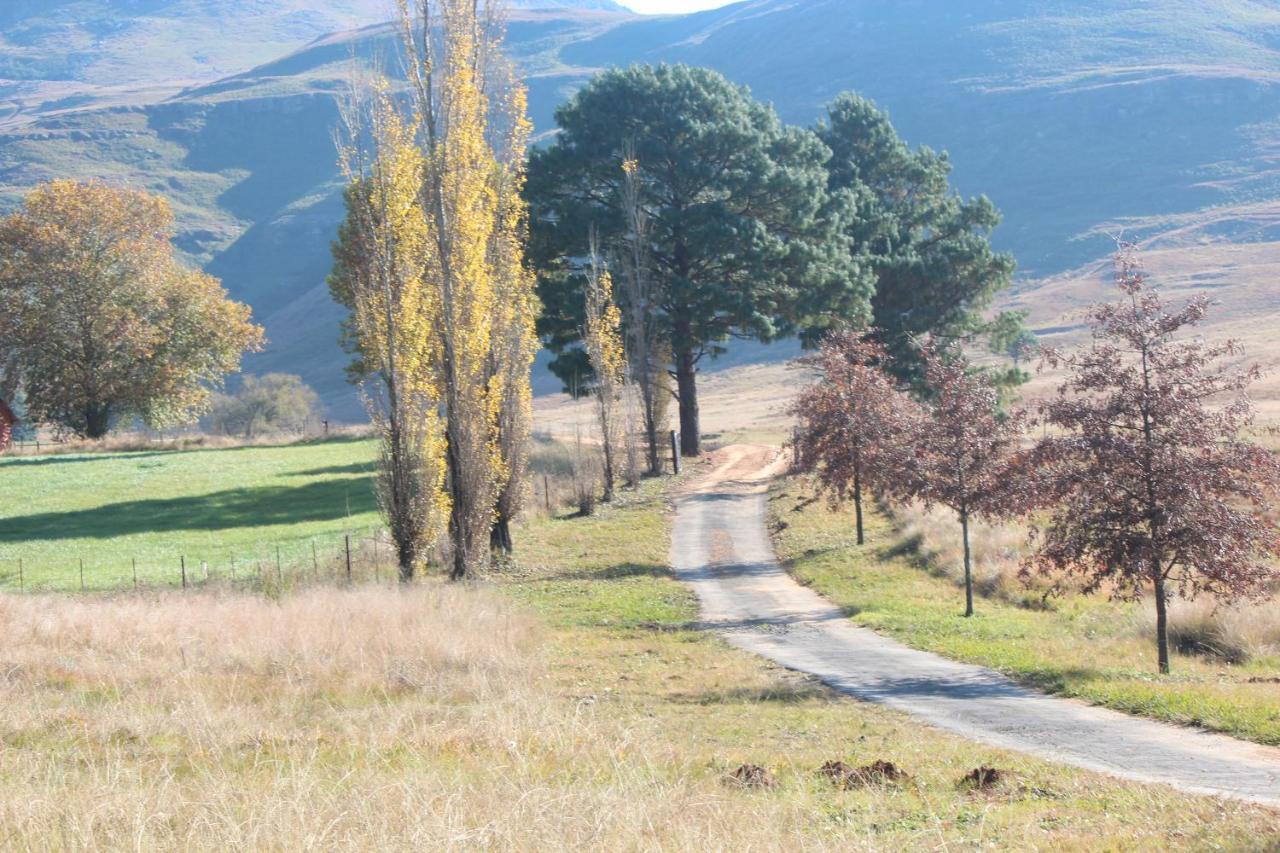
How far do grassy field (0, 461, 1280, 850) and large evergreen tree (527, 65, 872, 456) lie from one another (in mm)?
25330

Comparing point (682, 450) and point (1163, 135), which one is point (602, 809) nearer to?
point (682, 450)

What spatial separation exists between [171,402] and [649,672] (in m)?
49.9

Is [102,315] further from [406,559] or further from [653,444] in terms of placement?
[406,559]

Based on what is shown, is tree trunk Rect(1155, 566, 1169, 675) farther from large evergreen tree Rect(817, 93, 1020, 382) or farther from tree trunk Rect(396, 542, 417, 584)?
large evergreen tree Rect(817, 93, 1020, 382)

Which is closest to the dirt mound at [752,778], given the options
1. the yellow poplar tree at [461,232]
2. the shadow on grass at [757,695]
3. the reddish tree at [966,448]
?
the shadow on grass at [757,695]

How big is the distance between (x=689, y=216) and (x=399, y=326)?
74.8 ft

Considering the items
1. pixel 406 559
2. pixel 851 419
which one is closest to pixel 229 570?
pixel 406 559

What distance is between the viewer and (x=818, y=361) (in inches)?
1308

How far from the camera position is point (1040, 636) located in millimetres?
21000

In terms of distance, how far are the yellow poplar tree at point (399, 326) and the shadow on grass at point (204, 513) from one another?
9.69 metres

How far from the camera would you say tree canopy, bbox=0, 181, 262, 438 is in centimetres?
5656

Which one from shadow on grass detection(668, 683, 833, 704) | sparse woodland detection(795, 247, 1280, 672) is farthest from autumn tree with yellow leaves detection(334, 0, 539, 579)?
sparse woodland detection(795, 247, 1280, 672)

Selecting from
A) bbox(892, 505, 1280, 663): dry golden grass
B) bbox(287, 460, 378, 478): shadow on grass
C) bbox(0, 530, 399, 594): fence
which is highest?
bbox(287, 460, 378, 478): shadow on grass

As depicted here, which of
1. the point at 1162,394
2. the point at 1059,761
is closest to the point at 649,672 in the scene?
the point at 1059,761
